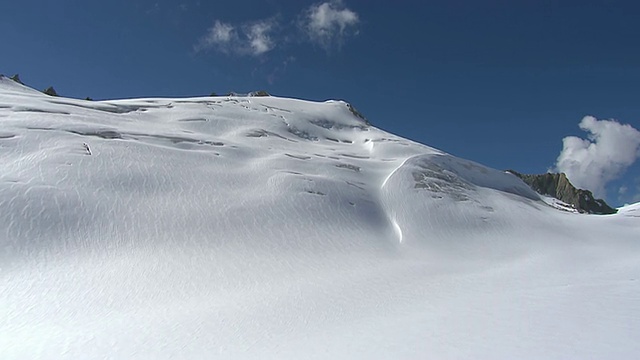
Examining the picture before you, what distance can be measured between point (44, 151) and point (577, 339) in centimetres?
2030

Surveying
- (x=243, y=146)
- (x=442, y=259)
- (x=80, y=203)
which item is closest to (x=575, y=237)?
(x=442, y=259)

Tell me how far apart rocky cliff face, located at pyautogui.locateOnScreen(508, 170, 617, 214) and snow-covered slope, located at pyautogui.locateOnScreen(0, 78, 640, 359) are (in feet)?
59.5

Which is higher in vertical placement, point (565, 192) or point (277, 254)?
point (565, 192)

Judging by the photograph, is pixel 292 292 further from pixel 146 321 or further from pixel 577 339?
pixel 577 339

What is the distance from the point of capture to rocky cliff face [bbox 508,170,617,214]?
44250 mm

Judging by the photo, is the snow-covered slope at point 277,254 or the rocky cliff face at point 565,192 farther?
the rocky cliff face at point 565,192

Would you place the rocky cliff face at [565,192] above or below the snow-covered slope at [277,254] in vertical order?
above

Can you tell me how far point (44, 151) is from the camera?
19.8m

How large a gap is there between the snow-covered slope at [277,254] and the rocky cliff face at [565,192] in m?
18.1

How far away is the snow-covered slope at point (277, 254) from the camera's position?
8.22 meters

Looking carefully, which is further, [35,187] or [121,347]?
[35,187]

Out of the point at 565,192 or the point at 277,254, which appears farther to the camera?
the point at 565,192

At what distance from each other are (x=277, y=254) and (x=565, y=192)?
39.2 meters

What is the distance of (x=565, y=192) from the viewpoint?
44906 millimetres
